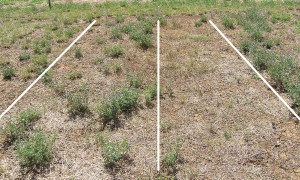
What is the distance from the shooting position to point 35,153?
25.4ft

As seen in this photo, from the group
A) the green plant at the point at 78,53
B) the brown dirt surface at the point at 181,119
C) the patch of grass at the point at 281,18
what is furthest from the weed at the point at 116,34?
the patch of grass at the point at 281,18

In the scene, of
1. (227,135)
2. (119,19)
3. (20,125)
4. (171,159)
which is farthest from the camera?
(119,19)

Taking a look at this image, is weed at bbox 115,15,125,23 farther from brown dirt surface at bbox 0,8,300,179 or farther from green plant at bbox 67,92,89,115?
green plant at bbox 67,92,89,115

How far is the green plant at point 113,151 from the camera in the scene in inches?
305

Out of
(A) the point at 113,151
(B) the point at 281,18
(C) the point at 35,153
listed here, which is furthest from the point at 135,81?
(B) the point at 281,18

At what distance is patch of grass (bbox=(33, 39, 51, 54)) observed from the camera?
41.5 ft

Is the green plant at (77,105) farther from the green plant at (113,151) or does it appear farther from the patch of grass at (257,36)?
the patch of grass at (257,36)

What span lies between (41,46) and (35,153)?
636 centimetres

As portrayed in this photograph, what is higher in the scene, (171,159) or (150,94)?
(150,94)

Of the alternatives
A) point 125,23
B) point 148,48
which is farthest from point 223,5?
point 148,48

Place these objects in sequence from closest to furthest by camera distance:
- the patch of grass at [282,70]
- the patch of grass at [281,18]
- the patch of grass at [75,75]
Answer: the patch of grass at [282,70]
the patch of grass at [75,75]
the patch of grass at [281,18]

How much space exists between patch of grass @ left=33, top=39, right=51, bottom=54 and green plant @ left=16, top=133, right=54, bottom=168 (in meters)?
5.30

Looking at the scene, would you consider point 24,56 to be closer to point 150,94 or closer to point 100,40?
point 100,40

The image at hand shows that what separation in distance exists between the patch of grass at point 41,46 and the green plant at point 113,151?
231 inches
